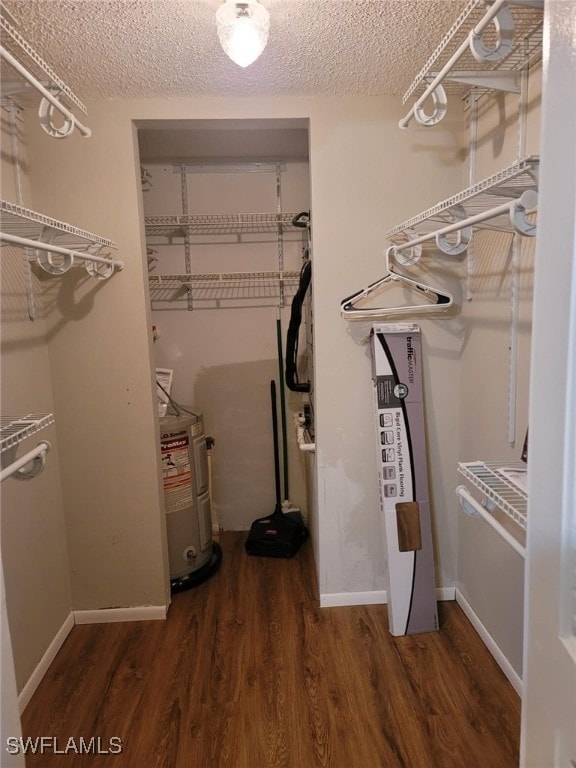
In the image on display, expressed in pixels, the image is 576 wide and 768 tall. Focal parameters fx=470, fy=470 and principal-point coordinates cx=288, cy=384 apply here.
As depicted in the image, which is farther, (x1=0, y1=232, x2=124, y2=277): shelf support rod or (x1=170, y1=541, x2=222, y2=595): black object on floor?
(x1=170, y1=541, x2=222, y2=595): black object on floor

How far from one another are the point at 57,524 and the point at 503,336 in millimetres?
2093

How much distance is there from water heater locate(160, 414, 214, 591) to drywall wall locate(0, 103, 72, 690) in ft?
1.71

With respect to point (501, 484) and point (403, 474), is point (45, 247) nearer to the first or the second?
point (501, 484)

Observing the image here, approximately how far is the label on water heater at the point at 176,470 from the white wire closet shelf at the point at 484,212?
143cm

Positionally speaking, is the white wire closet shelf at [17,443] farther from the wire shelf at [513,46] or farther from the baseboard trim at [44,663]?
the wire shelf at [513,46]

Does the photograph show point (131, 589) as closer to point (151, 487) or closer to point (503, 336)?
point (151, 487)

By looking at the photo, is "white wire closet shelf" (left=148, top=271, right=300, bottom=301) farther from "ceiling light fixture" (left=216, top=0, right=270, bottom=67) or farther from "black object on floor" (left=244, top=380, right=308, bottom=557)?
"ceiling light fixture" (left=216, top=0, right=270, bottom=67)

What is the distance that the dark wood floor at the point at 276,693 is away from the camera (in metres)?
1.58

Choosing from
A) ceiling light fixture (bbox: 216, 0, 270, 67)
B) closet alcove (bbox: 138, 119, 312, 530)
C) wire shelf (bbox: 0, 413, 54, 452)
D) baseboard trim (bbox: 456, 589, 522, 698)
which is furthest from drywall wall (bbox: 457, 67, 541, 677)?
wire shelf (bbox: 0, 413, 54, 452)

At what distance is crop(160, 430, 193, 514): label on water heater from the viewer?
2.45 m

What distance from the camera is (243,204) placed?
2916 mm

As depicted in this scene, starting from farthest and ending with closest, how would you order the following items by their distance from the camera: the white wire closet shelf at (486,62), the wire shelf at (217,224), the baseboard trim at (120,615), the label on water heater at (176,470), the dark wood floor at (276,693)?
the wire shelf at (217,224) < the label on water heater at (176,470) < the baseboard trim at (120,615) < the dark wood floor at (276,693) < the white wire closet shelf at (486,62)

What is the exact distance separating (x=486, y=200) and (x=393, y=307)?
657mm

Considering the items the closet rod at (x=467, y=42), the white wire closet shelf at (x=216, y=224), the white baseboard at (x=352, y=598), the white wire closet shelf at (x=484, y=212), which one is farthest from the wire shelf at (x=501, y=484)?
the white wire closet shelf at (x=216, y=224)
